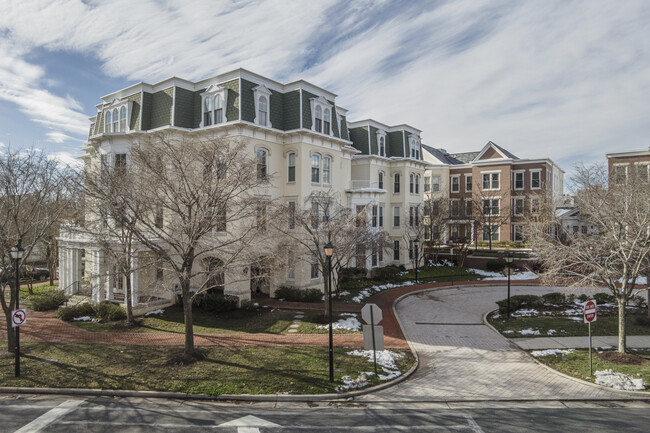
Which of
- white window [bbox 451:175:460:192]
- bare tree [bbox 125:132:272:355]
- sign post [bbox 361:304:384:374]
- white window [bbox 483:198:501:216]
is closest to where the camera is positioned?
sign post [bbox 361:304:384:374]

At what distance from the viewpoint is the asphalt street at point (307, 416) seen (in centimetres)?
891

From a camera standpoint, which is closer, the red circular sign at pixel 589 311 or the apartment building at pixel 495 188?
the red circular sign at pixel 589 311

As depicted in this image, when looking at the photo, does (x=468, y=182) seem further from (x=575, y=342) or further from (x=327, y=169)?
(x=575, y=342)

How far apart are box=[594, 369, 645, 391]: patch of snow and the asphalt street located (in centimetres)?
63

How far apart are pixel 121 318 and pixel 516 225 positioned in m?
44.0

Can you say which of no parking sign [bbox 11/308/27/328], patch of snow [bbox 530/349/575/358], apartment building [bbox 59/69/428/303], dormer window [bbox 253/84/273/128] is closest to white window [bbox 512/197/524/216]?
apartment building [bbox 59/69/428/303]

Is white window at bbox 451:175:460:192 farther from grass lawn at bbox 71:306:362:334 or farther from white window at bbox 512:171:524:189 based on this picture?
grass lawn at bbox 71:306:362:334

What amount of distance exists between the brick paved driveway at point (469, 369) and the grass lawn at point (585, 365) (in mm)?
514

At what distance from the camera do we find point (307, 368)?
12547 mm

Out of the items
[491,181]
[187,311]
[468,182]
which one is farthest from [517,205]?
[187,311]

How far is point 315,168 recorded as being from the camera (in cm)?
2442

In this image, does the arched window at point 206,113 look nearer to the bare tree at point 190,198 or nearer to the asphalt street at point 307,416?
the bare tree at point 190,198

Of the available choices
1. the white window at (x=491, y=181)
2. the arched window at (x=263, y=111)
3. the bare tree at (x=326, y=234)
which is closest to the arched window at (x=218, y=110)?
the arched window at (x=263, y=111)

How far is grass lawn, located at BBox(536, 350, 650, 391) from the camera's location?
39.7 ft
